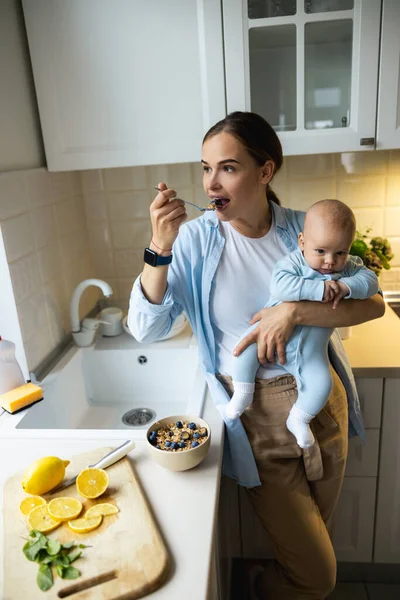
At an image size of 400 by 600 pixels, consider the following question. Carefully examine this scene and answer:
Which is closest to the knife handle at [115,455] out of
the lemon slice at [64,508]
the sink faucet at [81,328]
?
the lemon slice at [64,508]

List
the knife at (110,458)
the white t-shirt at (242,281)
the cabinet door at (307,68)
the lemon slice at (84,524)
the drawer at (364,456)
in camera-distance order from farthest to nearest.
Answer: the drawer at (364,456) → the cabinet door at (307,68) → the white t-shirt at (242,281) → the knife at (110,458) → the lemon slice at (84,524)

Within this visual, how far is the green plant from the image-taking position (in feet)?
5.02

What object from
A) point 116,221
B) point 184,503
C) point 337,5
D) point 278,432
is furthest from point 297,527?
point 337,5

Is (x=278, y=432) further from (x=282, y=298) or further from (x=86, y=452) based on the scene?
(x=86, y=452)

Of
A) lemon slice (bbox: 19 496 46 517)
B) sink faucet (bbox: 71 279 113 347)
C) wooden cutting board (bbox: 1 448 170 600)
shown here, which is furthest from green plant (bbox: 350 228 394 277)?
lemon slice (bbox: 19 496 46 517)

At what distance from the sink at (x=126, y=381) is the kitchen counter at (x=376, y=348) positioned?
1.56 ft

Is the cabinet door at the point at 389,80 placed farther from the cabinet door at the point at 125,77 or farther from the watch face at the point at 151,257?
the watch face at the point at 151,257

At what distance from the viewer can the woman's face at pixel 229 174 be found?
3.37 ft

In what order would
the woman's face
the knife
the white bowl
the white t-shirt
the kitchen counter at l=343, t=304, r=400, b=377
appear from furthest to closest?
the white bowl < the kitchen counter at l=343, t=304, r=400, b=377 < the white t-shirt < the woman's face < the knife

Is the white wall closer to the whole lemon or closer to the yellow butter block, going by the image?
the yellow butter block

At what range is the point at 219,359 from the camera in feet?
3.90

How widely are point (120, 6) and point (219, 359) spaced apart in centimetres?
98

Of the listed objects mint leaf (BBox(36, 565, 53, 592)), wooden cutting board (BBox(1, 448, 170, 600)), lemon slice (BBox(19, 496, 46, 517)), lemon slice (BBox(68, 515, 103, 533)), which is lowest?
wooden cutting board (BBox(1, 448, 170, 600))

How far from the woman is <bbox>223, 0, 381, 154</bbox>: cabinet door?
0.28 metres
